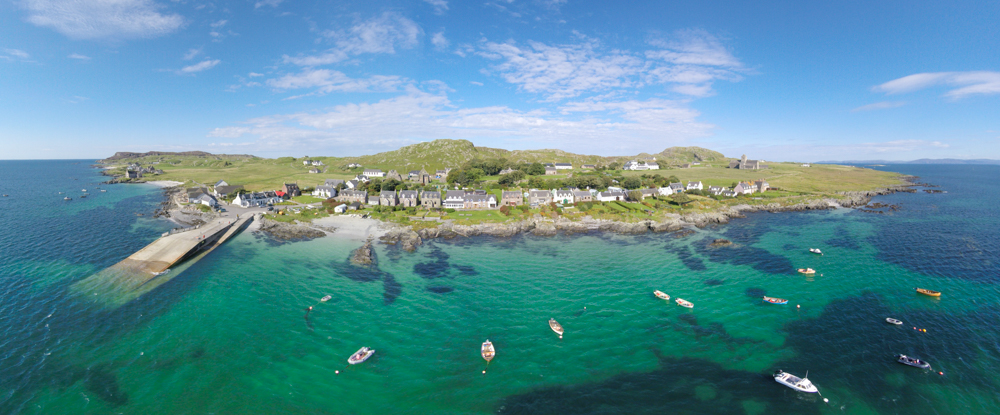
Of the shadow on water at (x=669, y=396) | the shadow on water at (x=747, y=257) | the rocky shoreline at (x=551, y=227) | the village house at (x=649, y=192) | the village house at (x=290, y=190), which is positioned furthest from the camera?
the village house at (x=290, y=190)

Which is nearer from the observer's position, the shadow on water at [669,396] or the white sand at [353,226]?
the shadow on water at [669,396]

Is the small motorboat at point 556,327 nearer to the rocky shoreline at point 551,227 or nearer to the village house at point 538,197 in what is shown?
the rocky shoreline at point 551,227

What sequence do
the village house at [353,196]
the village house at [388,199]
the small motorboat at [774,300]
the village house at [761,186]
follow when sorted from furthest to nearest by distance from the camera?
1. the village house at [761,186]
2. the village house at [353,196]
3. the village house at [388,199]
4. the small motorboat at [774,300]

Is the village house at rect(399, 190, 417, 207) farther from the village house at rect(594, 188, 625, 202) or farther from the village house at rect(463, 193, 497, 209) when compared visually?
the village house at rect(594, 188, 625, 202)

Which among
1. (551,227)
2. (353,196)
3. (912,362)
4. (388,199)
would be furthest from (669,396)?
(353,196)

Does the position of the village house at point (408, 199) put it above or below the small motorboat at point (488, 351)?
above

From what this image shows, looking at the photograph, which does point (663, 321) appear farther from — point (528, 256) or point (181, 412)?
point (181, 412)

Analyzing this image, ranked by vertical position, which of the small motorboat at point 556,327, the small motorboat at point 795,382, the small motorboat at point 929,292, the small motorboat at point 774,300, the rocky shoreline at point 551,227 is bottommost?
the small motorboat at point 795,382

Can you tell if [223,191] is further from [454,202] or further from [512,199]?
[512,199]

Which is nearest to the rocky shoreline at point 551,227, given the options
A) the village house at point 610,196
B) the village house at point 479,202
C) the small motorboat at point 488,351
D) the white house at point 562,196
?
the village house at point 479,202
